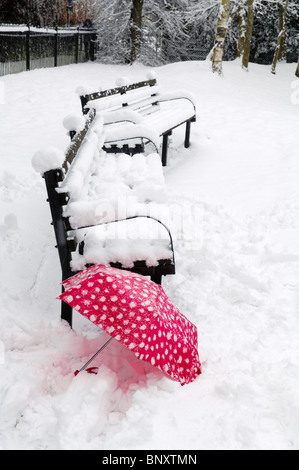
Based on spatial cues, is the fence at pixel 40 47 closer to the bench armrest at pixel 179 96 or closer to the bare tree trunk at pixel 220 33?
the bare tree trunk at pixel 220 33

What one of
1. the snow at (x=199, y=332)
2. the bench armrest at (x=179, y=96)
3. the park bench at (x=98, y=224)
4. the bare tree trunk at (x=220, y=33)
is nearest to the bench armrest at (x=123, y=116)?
the snow at (x=199, y=332)

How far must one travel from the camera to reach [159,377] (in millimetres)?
2270

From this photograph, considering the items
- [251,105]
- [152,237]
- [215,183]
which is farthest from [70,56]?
[152,237]

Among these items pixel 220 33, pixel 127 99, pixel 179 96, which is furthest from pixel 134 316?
pixel 220 33

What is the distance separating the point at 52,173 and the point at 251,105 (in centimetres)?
913

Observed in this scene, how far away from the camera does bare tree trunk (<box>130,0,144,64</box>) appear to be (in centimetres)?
1884

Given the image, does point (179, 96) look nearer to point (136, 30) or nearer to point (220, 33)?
point (220, 33)

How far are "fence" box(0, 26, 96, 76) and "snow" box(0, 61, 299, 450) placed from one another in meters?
8.70

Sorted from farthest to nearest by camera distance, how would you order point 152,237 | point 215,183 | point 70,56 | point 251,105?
point 70,56
point 251,105
point 215,183
point 152,237

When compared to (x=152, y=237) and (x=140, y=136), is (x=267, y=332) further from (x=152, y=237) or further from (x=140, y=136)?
(x=140, y=136)

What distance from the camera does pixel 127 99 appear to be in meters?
5.90

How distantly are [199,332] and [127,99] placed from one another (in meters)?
4.06

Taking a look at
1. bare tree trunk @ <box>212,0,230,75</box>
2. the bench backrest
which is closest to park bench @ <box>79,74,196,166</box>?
the bench backrest
